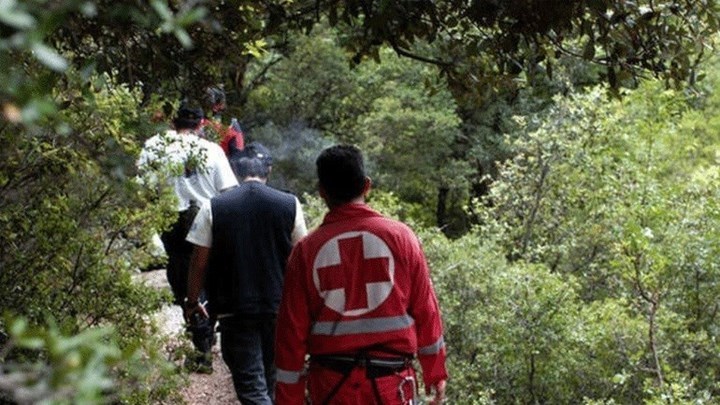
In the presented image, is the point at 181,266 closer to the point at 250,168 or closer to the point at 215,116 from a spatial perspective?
the point at 215,116

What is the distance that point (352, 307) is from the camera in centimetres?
472

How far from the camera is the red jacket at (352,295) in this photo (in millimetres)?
4727

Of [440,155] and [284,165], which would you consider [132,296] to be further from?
[440,155]

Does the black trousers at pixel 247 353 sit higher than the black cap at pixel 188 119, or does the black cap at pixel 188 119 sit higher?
the black cap at pixel 188 119

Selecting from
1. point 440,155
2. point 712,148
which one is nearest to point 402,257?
point 440,155

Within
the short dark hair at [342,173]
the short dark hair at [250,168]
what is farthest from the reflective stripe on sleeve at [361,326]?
the short dark hair at [250,168]

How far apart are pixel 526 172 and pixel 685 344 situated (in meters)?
4.78

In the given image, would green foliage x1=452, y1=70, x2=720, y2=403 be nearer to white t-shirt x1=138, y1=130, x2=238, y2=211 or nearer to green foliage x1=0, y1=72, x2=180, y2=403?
white t-shirt x1=138, y1=130, x2=238, y2=211

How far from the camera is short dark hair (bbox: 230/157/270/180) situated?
638 cm

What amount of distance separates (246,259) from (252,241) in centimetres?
10

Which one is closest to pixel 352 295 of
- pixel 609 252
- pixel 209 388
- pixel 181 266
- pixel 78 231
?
pixel 78 231

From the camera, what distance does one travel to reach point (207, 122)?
22.5 ft

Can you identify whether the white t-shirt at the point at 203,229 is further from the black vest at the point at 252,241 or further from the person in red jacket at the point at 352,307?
the person in red jacket at the point at 352,307

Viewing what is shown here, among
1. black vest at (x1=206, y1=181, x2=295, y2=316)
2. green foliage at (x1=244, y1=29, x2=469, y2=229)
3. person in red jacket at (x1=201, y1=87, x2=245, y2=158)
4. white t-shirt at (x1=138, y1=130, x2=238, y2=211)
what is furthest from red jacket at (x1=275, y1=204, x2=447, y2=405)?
green foliage at (x1=244, y1=29, x2=469, y2=229)
